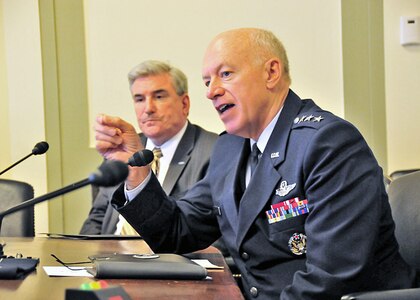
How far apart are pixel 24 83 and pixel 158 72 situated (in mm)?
901

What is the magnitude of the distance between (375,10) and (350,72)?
13.8 inches

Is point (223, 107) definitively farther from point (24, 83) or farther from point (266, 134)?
point (24, 83)

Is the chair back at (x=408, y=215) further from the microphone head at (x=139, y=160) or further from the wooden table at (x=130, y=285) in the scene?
the microphone head at (x=139, y=160)

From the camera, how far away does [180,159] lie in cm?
370

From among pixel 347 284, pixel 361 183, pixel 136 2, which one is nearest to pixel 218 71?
pixel 361 183

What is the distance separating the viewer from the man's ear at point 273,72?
249 centimetres

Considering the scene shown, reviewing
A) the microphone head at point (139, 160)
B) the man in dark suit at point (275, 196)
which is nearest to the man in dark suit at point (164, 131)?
the man in dark suit at point (275, 196)

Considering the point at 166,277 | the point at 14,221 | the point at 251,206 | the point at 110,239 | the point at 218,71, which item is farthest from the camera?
the point at 14,221

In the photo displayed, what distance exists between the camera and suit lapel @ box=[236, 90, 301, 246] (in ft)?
→ 7.63

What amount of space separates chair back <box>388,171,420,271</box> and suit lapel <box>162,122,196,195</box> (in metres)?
1.35

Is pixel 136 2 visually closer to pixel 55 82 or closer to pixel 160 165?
pixel 55 82

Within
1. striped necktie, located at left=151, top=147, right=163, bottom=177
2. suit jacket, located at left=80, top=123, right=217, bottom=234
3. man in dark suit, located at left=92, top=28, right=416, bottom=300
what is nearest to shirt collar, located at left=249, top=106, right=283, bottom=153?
man in dark suit, located at left=92, top=28, right=416, bottom=300

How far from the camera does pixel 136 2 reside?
14.5 ft

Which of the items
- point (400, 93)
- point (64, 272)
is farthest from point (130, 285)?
point (400, 93)
